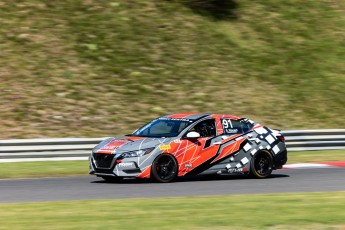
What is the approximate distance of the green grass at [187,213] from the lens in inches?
376

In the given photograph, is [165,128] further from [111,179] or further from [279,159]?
[279,159]

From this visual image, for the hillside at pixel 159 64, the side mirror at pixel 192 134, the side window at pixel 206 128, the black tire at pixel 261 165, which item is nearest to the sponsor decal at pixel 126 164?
the side mirror at pixel 192 134

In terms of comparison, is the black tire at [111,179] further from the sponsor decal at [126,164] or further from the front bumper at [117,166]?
the sponsor decal at [126,164]

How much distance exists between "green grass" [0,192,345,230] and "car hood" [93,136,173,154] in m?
2.87

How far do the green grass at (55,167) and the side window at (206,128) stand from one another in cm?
305

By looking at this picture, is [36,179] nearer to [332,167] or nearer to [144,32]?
[332,167]

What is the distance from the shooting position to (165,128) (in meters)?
15.9

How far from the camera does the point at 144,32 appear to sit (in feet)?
96.2

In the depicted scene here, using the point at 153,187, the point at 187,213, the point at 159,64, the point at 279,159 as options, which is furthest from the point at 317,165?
the point at 159,64

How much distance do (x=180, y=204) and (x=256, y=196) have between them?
5.31 feet

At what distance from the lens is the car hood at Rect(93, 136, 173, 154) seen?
1500 centimetres

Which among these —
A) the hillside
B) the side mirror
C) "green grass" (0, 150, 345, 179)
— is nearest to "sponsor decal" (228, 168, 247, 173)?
the side mirror

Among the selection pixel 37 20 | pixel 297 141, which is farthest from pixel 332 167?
pixel 37 20

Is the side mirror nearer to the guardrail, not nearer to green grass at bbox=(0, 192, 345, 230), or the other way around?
green grass at bbox=(0, 192, 345, 230)
